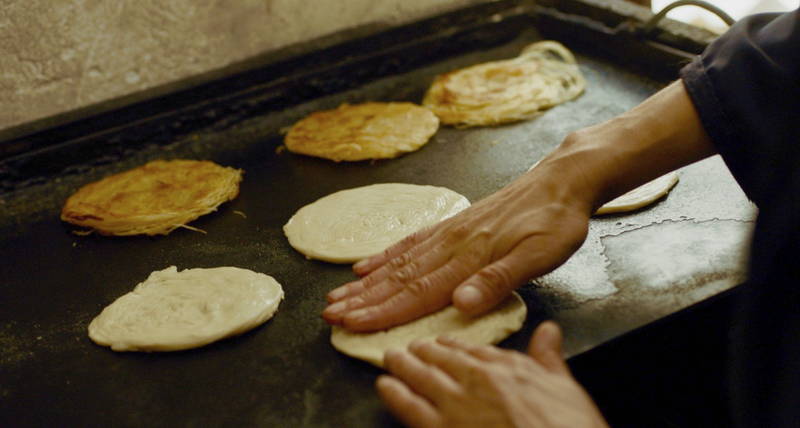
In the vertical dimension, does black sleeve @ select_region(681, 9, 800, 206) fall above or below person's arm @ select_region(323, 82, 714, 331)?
above

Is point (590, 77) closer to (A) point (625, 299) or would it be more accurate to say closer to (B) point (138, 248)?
(A) point (625, 299)

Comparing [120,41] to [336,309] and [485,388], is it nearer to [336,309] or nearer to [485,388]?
[336,309]

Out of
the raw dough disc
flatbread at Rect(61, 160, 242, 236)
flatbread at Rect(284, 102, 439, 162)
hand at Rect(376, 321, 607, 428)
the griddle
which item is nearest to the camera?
hand at Rect(376, 321, 607, 428)

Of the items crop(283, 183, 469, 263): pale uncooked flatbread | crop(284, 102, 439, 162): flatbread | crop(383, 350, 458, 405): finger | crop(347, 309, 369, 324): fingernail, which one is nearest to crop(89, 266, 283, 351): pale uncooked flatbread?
crop(283, 183, 469, 263): pale uncooked flatbread

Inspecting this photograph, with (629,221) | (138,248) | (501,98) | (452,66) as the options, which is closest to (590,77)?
(501,98)

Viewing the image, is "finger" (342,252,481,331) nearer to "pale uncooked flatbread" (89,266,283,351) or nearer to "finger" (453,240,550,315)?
"finger" (453,240,550,315)

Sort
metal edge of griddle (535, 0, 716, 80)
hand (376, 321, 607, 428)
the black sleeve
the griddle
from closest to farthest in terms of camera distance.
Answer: hand (376, 321, 607, 428), the black sleeve, the griddle, metal edge of griddle (535, 0, 716, 80)

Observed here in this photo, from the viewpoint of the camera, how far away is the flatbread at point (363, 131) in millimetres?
2857

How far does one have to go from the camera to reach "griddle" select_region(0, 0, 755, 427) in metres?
1.79

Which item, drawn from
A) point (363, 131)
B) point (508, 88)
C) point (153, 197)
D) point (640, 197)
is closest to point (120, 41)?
point (153, 197)

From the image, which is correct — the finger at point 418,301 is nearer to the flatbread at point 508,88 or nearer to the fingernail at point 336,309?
the fingernail at point 336,309

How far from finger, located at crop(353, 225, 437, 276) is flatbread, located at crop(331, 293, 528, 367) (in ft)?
0.69

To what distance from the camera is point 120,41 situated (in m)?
3.04

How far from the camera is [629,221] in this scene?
2217mm
